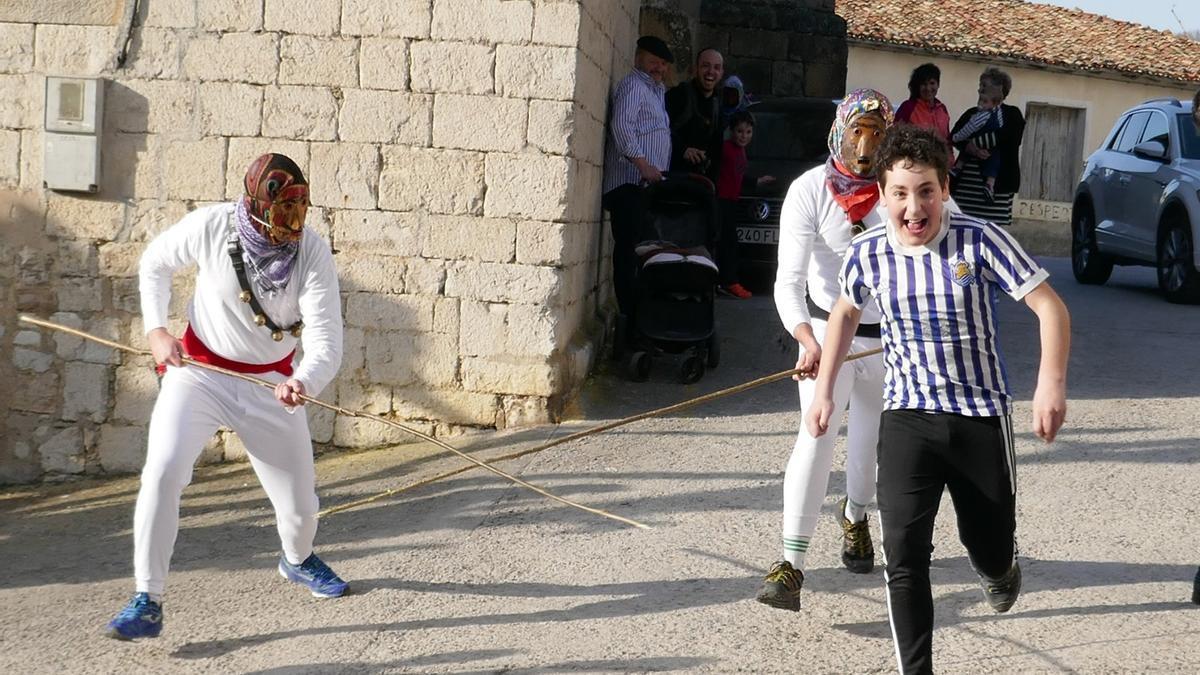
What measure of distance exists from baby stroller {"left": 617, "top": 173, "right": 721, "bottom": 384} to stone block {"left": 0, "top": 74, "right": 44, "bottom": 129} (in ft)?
12.4

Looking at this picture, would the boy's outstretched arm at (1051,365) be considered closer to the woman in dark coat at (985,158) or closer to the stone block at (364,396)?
the stone block at (364,396)

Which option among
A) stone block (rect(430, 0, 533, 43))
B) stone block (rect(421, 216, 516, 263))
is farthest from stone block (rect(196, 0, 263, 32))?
stone block (rect(421, 216, 516, 263))

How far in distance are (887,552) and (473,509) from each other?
119 inches

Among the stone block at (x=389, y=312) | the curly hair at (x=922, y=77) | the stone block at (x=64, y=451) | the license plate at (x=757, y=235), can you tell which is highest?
the curly hair at (x=922, y=77)

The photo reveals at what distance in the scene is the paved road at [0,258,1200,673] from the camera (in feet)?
16.6

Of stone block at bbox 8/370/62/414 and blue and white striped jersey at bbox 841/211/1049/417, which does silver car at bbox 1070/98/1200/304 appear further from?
stone block at bbox 8/370/62/414

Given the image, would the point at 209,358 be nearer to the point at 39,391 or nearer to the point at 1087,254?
the point at 39,391

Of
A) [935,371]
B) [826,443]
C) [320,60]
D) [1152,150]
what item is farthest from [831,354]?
[1152,150]

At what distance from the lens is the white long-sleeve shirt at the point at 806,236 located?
5188 mm

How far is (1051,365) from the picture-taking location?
410 centimetres

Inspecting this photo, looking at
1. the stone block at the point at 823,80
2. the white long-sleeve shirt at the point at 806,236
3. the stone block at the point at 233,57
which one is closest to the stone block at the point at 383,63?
the stone block at the point at 233,57

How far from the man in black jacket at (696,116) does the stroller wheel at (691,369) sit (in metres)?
1.89

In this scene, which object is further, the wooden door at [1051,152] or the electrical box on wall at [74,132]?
the wooden door at [1051,152]

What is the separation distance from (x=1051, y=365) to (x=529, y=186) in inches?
175
